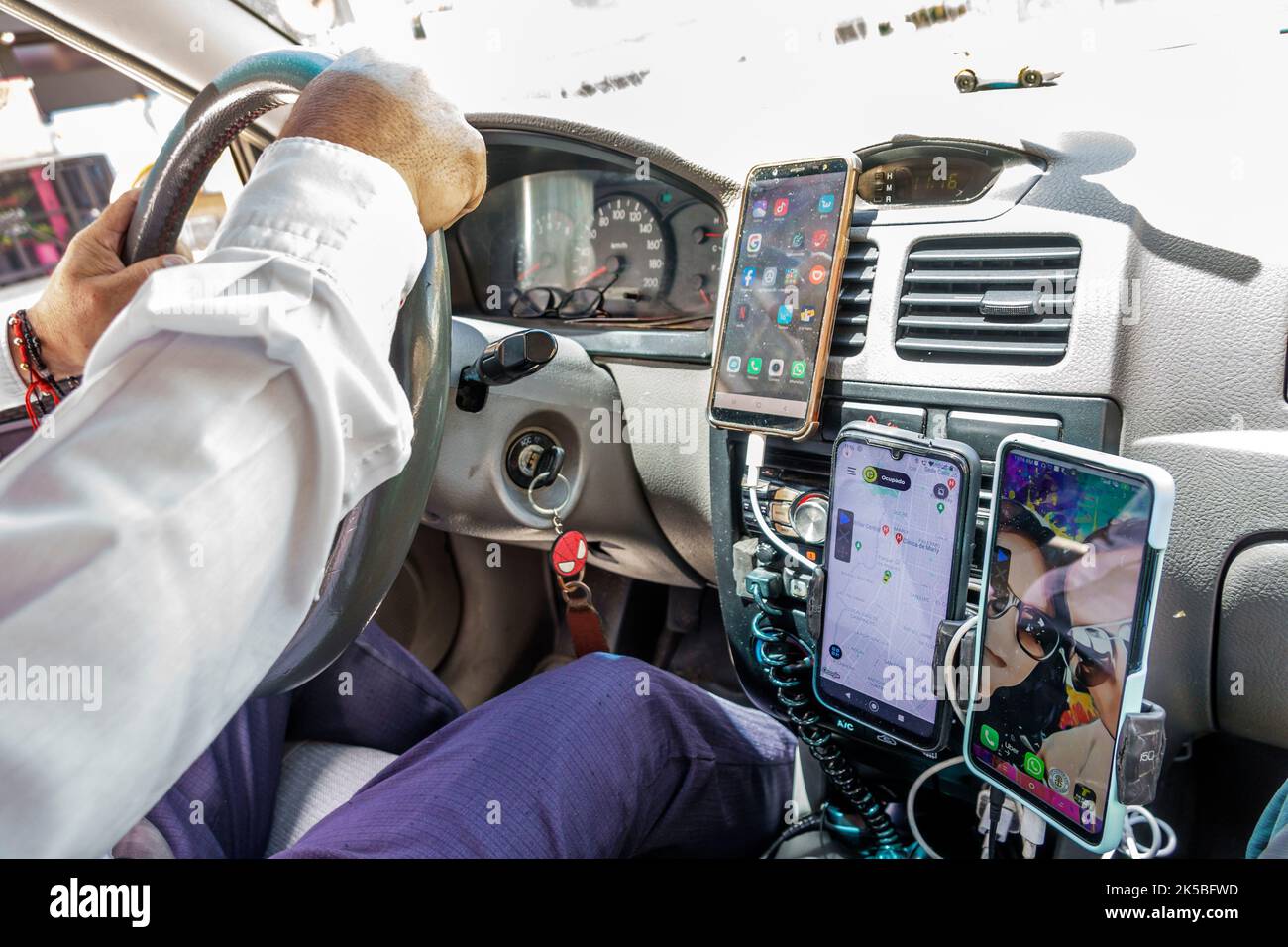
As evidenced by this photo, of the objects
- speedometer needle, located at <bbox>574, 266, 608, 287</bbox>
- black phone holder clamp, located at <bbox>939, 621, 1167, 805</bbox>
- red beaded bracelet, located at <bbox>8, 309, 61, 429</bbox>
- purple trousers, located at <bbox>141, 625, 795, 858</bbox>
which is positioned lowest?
purple trousers, located at <bbox>141, 625, 795, 858</bbox>

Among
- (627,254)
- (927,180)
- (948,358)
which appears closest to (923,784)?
(948,358)

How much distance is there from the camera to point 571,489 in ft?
4.29

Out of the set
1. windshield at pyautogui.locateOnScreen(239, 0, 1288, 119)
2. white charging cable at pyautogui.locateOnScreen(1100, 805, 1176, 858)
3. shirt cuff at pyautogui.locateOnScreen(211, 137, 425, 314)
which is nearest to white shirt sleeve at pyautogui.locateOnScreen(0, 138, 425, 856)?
shirt cuff at pyautogui.locateOnScreen(211, 137, 425, 314)

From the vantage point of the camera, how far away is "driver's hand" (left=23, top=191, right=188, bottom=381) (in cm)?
82

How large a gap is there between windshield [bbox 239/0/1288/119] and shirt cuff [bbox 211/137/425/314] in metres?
0.56

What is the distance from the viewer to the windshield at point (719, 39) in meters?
1.07

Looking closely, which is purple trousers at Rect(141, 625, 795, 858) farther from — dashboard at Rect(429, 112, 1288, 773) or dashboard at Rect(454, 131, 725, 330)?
dashboard at Rect(454, 131, 725, 330)

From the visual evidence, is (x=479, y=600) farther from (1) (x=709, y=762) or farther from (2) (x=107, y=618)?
(2) (x=107, y=618)

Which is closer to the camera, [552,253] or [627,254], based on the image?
[627,254]

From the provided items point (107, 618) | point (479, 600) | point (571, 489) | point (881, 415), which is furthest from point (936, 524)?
point (479, 600)

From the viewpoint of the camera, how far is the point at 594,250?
151 cm

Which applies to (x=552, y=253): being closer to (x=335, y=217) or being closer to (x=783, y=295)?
(x=783, y=295)

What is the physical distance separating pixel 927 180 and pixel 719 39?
54 cm
